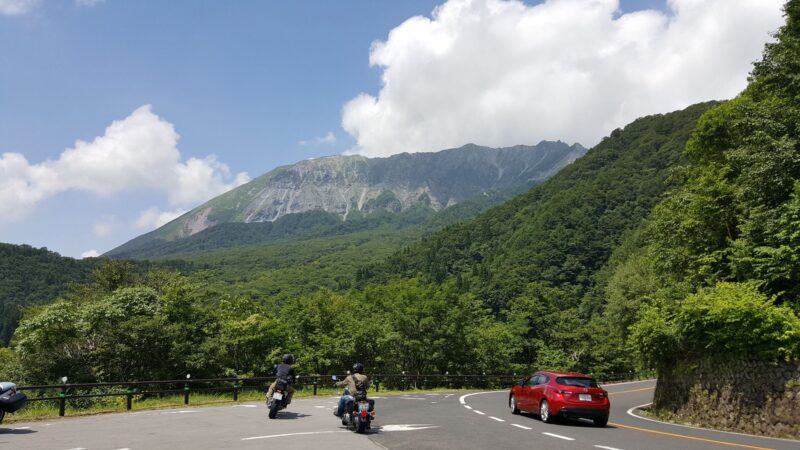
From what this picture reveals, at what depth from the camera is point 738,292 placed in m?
16.8

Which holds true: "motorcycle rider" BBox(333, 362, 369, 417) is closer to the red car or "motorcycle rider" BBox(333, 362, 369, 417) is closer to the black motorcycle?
the black motorcycle

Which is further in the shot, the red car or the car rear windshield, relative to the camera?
the car rear windshield

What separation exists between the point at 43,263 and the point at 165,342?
17920 centimetres

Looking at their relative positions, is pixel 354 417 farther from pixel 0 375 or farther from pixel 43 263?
pixel 43 263

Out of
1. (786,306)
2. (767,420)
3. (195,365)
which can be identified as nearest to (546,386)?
(767,420)

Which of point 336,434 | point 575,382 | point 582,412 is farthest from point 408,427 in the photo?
point 575,382

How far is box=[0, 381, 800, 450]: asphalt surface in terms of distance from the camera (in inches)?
411

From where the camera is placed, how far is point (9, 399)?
40.4ft

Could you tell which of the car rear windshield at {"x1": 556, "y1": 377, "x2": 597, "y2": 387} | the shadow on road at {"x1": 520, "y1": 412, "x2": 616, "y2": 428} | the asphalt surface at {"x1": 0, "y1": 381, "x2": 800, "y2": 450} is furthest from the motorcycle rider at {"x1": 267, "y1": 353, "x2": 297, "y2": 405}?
the car rear windshield at {"x1": 556, "y1": 377, "x2": 597, "y2": 387}

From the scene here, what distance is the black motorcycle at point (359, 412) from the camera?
12387mm

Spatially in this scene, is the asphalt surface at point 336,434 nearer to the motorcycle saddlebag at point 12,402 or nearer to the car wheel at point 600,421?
the car wheel at point 600,421

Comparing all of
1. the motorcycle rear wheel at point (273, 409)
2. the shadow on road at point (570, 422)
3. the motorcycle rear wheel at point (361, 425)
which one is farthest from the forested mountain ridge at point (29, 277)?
the motorcycle rear wheel at point (361, 425)

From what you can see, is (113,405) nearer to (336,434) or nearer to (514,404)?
(336,434)

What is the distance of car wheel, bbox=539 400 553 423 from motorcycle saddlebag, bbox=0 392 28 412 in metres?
12.9
